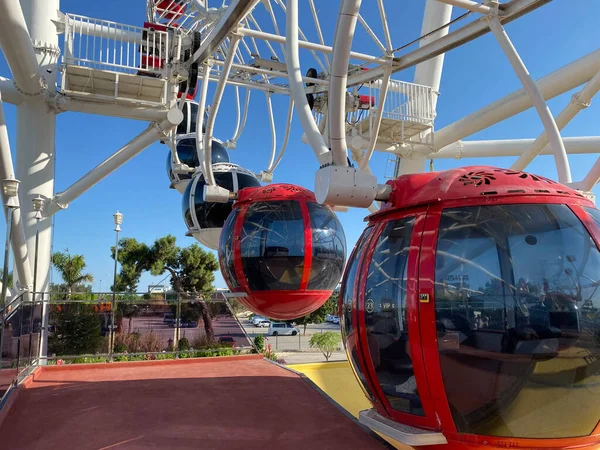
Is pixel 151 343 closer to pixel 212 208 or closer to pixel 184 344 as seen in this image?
pixel 184 344

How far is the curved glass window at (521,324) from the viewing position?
10.9ft

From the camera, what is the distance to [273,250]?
759 centimetres

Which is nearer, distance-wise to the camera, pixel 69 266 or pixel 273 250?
pixel 273 250

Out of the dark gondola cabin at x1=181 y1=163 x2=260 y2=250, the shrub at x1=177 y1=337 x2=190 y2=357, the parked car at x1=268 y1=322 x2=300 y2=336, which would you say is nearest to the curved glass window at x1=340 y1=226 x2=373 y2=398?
the dark gondola cabin at x1=181 y1=163 x2=260 y2=250

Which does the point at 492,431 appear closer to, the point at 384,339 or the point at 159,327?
the point at 384,339

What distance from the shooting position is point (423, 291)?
3594 mm

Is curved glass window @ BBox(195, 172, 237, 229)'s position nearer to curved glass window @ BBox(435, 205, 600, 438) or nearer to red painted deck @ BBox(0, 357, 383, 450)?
red painted deck @ BBox(0, 357, 383, 450)

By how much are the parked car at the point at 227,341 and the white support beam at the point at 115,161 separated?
536 cm

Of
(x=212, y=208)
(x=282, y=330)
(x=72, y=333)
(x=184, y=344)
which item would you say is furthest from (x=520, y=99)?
(x=282, y=330)

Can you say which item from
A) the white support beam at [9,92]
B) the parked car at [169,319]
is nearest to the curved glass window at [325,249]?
the parked car at [169,319]

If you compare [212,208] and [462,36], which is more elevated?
[462,36]

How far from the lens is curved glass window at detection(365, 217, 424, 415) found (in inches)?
147

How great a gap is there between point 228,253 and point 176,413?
2.43m

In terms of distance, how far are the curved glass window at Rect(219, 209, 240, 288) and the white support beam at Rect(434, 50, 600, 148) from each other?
644 centimetres
